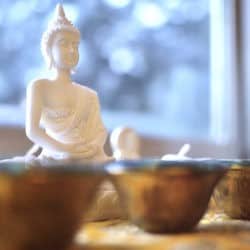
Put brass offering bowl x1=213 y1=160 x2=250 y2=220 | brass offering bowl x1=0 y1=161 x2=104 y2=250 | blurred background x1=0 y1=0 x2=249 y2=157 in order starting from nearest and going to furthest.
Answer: brass offering bowl x1=0 y1=161 x2=104 y2=250, brass offering bowl x1=213 y1=160 x2=250 y2=220, blurred background x1=0 y1=0 x2=249 y2=157

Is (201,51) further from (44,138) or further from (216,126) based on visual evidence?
→ (44,138)

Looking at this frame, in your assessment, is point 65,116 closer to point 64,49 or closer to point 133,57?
point 64,49

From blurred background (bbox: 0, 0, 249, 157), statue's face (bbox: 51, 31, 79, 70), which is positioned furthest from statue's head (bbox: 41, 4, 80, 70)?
blurred background (bbox: 0, 0, 249, 157)

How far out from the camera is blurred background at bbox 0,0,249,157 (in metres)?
1.27

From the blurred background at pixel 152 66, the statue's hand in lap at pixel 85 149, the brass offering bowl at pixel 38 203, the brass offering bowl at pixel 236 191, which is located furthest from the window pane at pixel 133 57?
the brass offering bowl at pixel 38 203

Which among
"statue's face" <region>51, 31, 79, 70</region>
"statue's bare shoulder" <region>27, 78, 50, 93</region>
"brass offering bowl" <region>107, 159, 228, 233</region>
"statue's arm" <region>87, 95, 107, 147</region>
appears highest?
"statue's face" <region>51, 31, 79, 70</region>

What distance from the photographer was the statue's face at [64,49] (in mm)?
776

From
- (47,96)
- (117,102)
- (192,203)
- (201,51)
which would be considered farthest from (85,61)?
(192,203)

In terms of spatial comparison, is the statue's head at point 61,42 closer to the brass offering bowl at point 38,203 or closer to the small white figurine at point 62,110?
the small white figurine at point 62,110

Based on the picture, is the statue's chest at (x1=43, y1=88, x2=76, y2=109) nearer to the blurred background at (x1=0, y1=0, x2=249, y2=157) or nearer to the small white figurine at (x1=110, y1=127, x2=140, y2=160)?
the small white figurine at (x1=110, y1=127, x2=140, y2=160)

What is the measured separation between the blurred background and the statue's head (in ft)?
1.35

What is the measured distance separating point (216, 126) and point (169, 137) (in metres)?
0.30

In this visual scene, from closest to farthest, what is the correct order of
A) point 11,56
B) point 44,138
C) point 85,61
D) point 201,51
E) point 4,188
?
1. point 4,188
2. point 44,138
3. point 11,56
4. point 85,61
5. point 201,51

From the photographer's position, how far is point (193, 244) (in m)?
0.52
